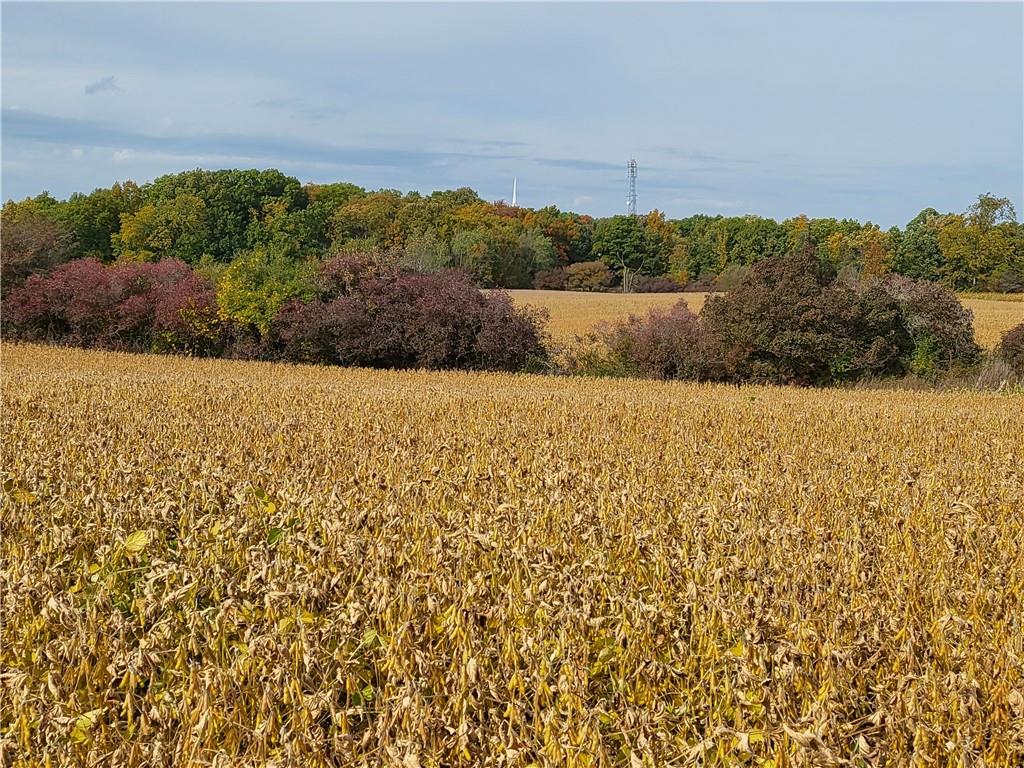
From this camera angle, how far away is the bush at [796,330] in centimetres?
2555

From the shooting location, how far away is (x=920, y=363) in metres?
27.0

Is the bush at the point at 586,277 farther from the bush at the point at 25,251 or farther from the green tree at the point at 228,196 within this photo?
the bush at the point at 25,251

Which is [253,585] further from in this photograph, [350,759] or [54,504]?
[54,504]

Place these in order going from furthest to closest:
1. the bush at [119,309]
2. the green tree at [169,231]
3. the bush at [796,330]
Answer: the green tree at [169,231] → the bush at [119,309] → the bush at [796,330]

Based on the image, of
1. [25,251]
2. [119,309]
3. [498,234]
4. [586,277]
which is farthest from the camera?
[586,277]

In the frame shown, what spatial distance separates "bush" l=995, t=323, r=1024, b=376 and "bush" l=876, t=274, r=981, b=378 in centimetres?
71

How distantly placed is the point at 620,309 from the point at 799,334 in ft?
99.5

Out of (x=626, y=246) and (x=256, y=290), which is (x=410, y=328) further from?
(x=626, y=246)

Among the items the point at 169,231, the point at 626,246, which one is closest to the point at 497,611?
the point at 169,231

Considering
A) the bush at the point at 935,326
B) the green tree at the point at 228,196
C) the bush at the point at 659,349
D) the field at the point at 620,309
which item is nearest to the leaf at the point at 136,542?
the bush at the point at 659,349

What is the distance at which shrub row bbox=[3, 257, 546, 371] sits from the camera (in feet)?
89.9

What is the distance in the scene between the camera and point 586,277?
83812mm

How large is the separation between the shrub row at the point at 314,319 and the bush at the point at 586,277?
177ft

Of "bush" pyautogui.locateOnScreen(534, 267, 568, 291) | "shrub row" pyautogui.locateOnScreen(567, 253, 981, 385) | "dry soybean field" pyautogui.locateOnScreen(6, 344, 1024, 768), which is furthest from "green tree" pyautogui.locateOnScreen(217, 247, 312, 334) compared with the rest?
"bush" pyautogui.locateOnScreen(534, 267, 568, 291)
